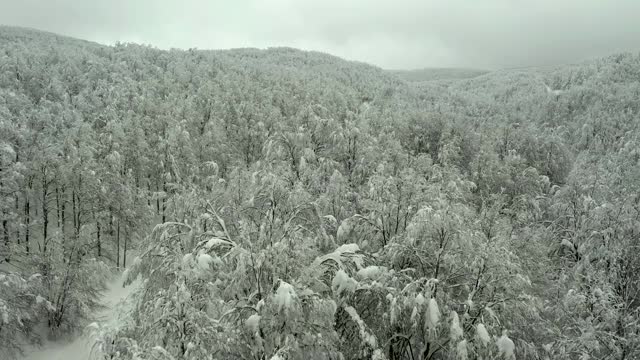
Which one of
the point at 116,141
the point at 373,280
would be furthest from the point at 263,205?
the point at 116,141

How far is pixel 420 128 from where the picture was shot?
48125mm

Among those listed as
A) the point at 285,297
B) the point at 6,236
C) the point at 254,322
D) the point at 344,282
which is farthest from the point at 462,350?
the point at 6,236

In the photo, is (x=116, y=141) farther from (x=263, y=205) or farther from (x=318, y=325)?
(x=318, y=325)

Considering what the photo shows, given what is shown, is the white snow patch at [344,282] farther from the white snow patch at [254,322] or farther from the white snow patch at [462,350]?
the white snow patch at [462,350]

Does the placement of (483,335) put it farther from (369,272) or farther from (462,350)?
(369,272)

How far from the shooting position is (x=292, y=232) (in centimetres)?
909

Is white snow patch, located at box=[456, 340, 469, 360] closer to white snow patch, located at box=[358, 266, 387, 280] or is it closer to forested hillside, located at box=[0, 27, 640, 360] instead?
forested hillside, located at box=[0, 27, 640, 360]

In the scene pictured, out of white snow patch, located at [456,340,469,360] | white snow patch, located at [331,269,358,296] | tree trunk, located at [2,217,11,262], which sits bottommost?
tree trunk, located at [2,217,11,262]

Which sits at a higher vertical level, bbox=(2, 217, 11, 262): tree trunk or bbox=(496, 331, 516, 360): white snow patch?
bbox=(496, 331, 516, 360): white snow patch

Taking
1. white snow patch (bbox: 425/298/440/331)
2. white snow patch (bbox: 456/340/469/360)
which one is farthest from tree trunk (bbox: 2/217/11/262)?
white snow patch (bbox: 456/340/469/360)

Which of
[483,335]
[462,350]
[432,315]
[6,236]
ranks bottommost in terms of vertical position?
[6,236]

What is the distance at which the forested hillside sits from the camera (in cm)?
852

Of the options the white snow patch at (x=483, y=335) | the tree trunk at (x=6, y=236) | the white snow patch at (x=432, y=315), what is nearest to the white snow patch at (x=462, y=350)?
the white snow patch at (x=483, y=335)

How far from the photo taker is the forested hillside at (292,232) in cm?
852
